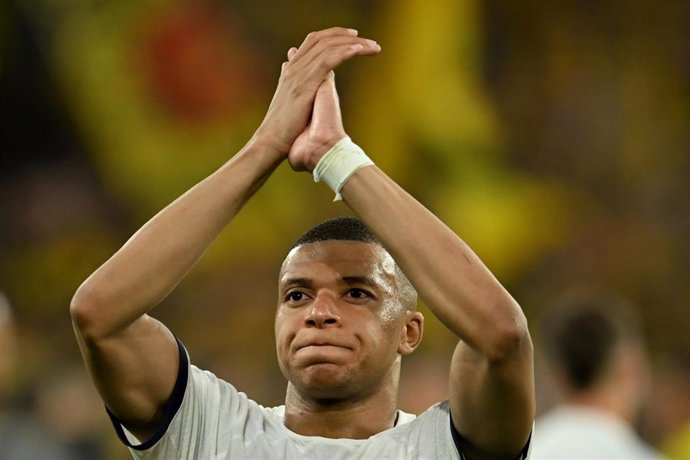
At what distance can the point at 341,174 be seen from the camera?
3.09 meters

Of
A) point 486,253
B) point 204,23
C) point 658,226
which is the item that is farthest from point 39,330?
point 658,226

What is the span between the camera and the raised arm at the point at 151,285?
9.73ft

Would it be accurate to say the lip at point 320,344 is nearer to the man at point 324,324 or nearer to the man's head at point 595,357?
the man at point 324,324

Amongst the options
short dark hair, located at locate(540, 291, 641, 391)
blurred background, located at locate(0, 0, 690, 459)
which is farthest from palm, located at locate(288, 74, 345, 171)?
blurred background, located at locate(0, 0, 690, 459)

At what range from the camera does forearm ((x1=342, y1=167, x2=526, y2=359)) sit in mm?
2914

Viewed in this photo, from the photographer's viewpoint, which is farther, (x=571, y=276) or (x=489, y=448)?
(x=571, y=276)

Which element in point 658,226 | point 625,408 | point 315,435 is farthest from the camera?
point 658,226

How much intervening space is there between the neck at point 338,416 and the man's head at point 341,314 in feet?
0.13

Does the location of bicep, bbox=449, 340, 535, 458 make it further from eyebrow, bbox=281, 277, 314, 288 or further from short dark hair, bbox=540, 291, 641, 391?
short dark hair, bbox=540, 291, 641, 391

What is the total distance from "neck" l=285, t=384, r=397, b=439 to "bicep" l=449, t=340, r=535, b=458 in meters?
0.37

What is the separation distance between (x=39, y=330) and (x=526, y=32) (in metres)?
3.72

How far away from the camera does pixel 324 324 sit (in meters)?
3.26

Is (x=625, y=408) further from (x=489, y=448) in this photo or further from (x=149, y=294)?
(x=149, y=294)

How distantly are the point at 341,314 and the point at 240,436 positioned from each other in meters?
0.42
